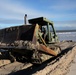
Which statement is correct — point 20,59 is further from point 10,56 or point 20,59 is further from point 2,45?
point 2,45

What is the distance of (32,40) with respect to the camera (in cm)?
1016

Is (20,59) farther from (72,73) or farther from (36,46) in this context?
(72,73)

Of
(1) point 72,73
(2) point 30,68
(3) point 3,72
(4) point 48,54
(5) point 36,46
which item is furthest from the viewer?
(4) point 48,54

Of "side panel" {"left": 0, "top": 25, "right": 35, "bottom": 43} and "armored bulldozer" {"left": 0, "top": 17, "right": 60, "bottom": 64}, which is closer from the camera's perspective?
"armored bulldozer" {"left": 0, "top": 17, "right": 60, "bottom": 64}

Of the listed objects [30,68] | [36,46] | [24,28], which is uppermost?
[24,28]

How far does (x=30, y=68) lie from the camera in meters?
10.6

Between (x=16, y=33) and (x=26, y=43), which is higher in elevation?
(x=16, y=33)

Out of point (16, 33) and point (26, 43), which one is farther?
point (16, 33)

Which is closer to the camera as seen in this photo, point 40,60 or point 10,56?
point 40,60

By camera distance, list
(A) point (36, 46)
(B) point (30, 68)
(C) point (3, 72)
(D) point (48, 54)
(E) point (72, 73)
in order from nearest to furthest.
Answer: (E) point (72, 73) < (C) point (3, 72) < (A) point (36, 46) < (B) point (30, 68) < (D) point (48, 54)

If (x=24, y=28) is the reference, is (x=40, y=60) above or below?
below

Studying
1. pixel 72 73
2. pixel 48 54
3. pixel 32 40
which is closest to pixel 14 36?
pixel 32 40

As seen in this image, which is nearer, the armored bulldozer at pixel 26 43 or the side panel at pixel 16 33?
the armored bulldozer at pixel 26 43

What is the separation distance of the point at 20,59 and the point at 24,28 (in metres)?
1.83
